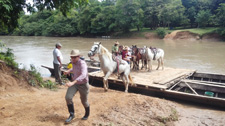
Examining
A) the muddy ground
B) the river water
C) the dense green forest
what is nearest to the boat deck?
the muddy ground

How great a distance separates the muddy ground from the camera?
4.44 m

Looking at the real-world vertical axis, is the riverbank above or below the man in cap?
above

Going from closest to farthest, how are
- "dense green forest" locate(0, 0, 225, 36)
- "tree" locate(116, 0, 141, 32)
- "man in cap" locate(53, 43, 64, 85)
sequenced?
"man in cap" locate(53, 43, 64, 85)
"dense green forest" locate(0, 0, 225, 36)
"tree" locate(116, 0, 141, 32)

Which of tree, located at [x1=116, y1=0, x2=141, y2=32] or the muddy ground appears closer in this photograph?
the muddy ground

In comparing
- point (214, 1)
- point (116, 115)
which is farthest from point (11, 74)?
point (214, 1)

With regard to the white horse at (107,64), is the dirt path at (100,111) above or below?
below

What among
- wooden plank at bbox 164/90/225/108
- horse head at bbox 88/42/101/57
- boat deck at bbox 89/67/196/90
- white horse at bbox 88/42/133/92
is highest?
horse head at bbox 88/42/101/57

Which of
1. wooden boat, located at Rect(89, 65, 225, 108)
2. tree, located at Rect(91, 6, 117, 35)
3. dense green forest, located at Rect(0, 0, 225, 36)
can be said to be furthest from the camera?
tree, located at Rect(91, 6, 117, 35)

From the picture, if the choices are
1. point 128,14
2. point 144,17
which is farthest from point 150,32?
point 128,14

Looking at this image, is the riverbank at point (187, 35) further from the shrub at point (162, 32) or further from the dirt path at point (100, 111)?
the dirt path at point (100, 111)

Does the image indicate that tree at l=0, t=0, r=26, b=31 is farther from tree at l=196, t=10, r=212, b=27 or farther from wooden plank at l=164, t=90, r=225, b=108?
tree at l=196, t=10, r=212, b=27

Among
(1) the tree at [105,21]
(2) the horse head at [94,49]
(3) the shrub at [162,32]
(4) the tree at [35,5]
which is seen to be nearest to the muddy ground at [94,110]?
(2) the horse head at [94,49]

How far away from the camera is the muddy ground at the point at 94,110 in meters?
4.44

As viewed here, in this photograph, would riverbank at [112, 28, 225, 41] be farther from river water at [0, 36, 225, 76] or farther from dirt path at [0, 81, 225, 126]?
dirt path at [0, 81, 225, 126]
